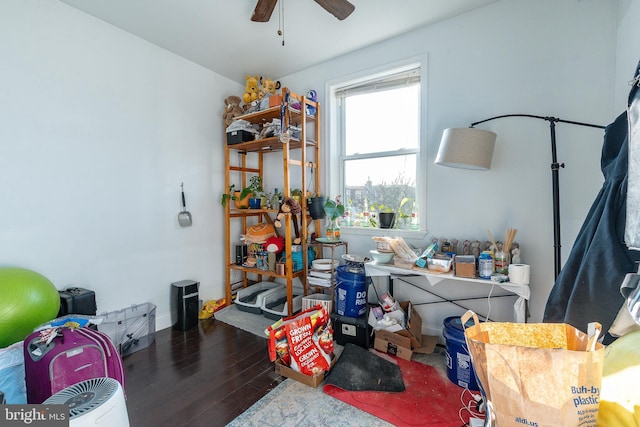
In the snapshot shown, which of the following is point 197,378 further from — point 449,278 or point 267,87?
point 267,87

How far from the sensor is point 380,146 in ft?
9.40

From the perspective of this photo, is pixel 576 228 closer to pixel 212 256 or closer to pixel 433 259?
pixel 433 259

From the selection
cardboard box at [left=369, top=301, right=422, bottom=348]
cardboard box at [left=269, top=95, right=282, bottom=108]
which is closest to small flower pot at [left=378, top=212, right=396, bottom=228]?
cardboard box at [left=369, top=301, right=422, bottom=348]

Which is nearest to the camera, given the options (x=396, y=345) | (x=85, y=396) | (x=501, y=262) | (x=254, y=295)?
(x=85, y=396)

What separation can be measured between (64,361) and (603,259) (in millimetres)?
2496

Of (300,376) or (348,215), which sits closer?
(300,376)

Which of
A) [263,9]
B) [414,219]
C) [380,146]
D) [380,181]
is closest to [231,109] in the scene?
[263,9]

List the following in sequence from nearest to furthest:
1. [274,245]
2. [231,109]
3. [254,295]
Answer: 1. [274,245]
2. [231,109]
3. [254,295]

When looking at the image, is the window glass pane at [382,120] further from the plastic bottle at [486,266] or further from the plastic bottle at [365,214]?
the plastic bottle at [486,266]

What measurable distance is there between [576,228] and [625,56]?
1.06 metres

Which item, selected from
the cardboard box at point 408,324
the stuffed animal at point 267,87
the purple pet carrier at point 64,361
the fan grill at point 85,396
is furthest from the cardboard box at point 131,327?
the stuffed animal at point 267,87

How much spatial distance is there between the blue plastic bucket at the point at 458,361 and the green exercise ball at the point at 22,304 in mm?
2563

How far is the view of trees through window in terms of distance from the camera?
2.69 meters

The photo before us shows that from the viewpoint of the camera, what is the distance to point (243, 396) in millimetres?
1795
